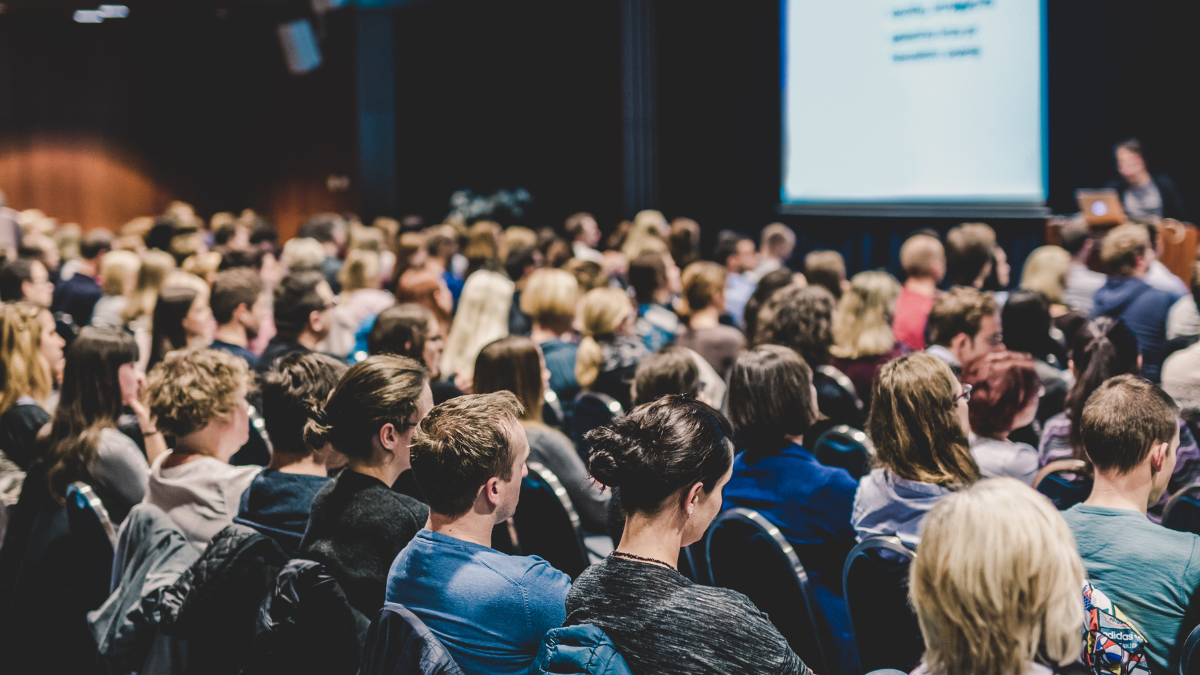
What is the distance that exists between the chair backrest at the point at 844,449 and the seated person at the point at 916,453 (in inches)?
24.4

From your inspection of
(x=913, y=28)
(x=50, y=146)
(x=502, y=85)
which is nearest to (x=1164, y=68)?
(x=913, y=28)

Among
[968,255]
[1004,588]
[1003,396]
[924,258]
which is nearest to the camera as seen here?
[1004,588]

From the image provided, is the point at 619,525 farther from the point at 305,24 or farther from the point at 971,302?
the point at 305,24

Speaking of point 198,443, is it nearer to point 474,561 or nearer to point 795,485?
point 474,561

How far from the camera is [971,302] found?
409 cm

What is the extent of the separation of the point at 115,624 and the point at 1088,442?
228 cm

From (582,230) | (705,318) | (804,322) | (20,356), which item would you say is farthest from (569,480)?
(582,230)

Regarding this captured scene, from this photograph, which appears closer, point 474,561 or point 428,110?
point 474,561

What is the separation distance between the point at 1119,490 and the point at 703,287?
8.77ft

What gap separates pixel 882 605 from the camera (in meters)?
2.07

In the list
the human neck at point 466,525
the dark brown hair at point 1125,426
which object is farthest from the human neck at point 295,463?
the dark brown hair at point 1125,426

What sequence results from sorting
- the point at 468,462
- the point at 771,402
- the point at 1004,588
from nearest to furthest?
the point at 1004,588 → the point at 468,462 → the point at 771,402

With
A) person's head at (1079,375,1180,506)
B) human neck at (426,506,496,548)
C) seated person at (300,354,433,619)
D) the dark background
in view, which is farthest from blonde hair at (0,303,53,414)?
the dark background

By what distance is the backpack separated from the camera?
5.68 feet
